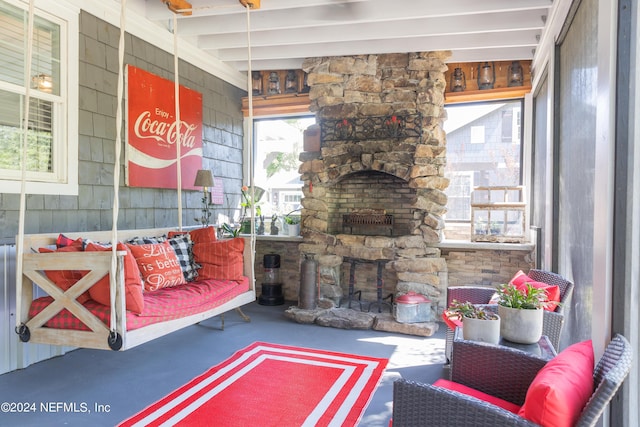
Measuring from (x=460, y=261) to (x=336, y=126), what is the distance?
2279mm

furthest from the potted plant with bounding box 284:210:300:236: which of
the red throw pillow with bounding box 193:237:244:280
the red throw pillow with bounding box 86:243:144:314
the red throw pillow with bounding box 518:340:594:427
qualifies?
the red throw pillow with bounding box 518:340:594:427

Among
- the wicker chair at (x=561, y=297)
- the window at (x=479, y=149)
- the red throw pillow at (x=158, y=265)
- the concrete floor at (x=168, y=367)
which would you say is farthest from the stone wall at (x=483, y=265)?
the red throw pillow at (x=158, y=265)

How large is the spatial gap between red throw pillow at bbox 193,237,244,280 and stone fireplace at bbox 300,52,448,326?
1.46m

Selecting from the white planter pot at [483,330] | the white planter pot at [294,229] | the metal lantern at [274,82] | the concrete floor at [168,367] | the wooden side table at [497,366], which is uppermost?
the metal lantern at [274,82]

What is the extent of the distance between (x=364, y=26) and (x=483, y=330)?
3.59 metres

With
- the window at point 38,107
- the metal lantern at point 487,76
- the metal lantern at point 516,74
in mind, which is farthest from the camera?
the metal lantern at point 487,76

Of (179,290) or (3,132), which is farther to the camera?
(179,290)

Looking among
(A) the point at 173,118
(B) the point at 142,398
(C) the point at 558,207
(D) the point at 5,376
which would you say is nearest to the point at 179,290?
(B) the point at 142,398

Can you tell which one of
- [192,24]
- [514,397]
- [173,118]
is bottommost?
[514,397]

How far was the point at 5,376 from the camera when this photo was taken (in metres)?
3.11

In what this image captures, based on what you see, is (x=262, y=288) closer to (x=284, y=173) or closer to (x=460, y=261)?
(x=284, y=173)

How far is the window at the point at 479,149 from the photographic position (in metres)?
5.30

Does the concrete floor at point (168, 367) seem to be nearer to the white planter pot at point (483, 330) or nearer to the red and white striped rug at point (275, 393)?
the red and white striped rug at point (275, 393)

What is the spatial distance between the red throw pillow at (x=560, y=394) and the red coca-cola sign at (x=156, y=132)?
3.53m
